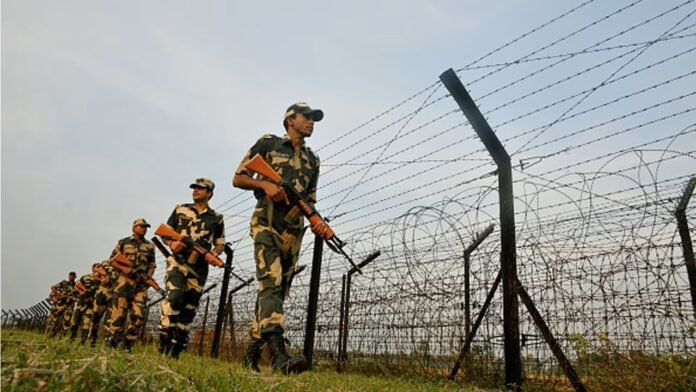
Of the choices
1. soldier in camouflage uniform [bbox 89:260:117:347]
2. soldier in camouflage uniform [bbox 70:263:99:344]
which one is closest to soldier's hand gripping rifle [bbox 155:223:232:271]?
soldier in camouflage uniform [bbox 89:260:117:347]

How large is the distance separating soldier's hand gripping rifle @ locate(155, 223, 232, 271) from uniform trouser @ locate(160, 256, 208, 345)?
0.08 meters

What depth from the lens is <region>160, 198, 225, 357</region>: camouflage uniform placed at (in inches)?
196

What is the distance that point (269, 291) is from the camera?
3.45 m

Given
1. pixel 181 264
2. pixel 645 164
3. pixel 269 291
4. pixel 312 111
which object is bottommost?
pixel 269 291

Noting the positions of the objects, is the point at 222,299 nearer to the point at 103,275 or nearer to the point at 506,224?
the point at 103,275

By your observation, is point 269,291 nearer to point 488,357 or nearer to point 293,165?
point 293,165

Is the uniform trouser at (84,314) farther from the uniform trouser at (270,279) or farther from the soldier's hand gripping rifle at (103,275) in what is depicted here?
the uniform trouser at (270,279)

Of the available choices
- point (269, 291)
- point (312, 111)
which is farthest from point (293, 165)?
point (269, 291)

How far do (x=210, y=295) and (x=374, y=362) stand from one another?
5.53m

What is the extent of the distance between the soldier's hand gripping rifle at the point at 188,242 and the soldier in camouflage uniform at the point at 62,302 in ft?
37.4

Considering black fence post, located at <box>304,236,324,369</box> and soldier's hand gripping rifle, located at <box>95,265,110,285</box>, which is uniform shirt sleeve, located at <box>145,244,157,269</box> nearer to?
soldier's hand gripping rifle, located at <box>95,265,110,285</box>

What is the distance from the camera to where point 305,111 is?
13.3 ft

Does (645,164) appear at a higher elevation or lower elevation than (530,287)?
higher

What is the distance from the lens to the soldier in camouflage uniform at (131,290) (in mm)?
7328
